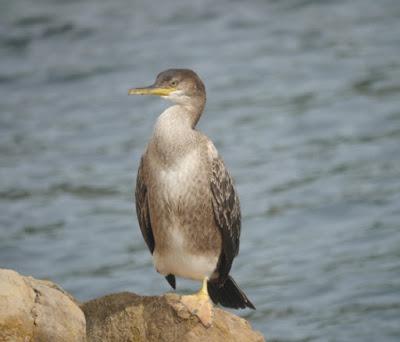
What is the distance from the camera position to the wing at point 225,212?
25.4 feet

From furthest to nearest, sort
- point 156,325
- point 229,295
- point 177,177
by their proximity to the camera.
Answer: point 229,295 < point 177,177 < point 156,325

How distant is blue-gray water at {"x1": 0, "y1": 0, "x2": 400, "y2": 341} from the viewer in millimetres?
11750

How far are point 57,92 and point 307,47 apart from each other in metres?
3.31

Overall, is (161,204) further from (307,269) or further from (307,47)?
(307,47)

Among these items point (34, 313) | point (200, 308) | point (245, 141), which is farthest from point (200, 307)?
point (245, 141)

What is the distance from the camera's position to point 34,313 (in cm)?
661

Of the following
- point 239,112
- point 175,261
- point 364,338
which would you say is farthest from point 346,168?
point 175,261

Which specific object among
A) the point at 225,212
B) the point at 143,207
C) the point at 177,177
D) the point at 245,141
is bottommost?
the point at 245,141

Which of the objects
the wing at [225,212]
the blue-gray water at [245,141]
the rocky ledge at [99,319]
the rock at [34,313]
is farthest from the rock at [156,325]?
the blue-gray water at [245,141]

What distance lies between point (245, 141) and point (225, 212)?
6.62 metres

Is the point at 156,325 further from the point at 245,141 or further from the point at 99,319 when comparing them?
the point at 245,141

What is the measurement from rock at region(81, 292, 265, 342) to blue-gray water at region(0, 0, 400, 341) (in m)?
3.63

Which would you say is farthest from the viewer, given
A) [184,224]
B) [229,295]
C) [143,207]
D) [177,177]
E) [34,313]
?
[229,295]

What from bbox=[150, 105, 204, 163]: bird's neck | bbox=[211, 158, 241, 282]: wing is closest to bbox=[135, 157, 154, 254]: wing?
bbox=[150, 105, 204, 163]: bird's neck
